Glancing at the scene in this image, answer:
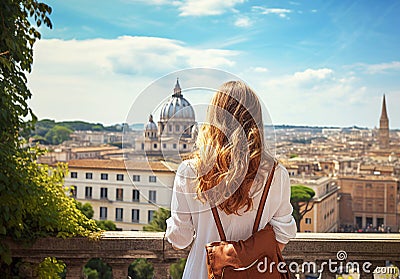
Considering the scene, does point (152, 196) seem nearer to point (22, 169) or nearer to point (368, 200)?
point (22, 169)

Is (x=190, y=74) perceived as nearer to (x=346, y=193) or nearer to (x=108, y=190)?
(x=346, y=193)

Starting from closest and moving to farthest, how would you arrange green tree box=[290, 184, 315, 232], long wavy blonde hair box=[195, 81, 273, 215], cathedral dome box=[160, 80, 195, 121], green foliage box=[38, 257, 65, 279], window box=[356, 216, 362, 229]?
long wavy blonde hair box=[195, 81, 273, 215] → cathedral dome box=[160, 80, 195, 121] → green foliage box=[38, 257, 65, 279] → green tree box=[290, 184, 315, 232] → window box=[356, 216, 362, 229]

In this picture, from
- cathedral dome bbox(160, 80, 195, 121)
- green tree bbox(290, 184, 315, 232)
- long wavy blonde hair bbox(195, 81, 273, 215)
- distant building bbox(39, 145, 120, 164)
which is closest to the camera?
long wavy blonde hair bbox(195, 81, 273, 215)

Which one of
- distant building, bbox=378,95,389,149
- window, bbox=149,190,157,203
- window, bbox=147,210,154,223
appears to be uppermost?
distant building, bbox=378,95,389,149

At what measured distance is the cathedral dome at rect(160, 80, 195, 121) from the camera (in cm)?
138

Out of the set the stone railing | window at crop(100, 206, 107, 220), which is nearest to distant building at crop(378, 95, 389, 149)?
window at crop(100, 206, 107, 220)

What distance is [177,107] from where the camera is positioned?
1399mm

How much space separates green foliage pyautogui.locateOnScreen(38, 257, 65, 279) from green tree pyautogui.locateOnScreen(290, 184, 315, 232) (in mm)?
4486

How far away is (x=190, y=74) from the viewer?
4.57 feet

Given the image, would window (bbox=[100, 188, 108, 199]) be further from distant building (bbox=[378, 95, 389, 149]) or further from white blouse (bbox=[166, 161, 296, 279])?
white blouse (bbox=[166, 161, 296, 279])

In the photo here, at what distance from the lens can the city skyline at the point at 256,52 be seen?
11.2 m

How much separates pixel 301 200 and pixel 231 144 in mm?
5557

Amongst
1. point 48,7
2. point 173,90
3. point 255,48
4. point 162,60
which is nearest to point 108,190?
point 162,60

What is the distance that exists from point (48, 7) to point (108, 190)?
688 cm
